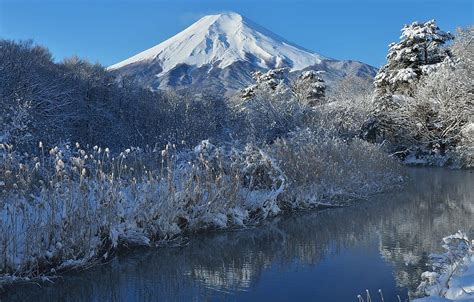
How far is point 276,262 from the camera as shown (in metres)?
7.16

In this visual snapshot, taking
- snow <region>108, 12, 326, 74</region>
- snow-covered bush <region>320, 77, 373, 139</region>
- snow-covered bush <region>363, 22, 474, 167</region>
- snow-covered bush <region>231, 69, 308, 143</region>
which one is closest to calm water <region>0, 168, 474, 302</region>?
snow-covered bush <region>320, 77, 373, 139</region>

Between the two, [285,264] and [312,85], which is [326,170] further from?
[312,85]

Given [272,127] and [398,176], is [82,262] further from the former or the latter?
[272,127]

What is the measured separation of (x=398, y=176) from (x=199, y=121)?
8459 mm

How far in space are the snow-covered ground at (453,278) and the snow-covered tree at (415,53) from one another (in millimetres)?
21642

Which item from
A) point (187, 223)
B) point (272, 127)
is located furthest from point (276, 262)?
point (272, 127)

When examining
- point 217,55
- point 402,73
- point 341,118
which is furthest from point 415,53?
point 217,55

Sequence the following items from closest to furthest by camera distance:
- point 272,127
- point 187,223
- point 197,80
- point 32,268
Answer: point 32,268 < point 187,223 < point 272,127 < point 197,80

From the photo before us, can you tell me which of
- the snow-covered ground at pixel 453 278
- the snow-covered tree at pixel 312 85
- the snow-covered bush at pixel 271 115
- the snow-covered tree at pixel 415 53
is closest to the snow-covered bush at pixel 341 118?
the snow-covered bush at pixel 271 115

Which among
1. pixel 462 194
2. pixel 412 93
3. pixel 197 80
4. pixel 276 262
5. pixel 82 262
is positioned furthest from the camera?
pixel 197 80

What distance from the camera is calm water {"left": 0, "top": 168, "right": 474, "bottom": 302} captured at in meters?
5.83

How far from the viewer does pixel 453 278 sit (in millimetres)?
4906

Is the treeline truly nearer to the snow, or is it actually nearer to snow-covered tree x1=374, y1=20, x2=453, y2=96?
snow-covered tree x1=374, y1=20, x2=453, y2=96

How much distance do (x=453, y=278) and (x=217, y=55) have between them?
87.7 m
